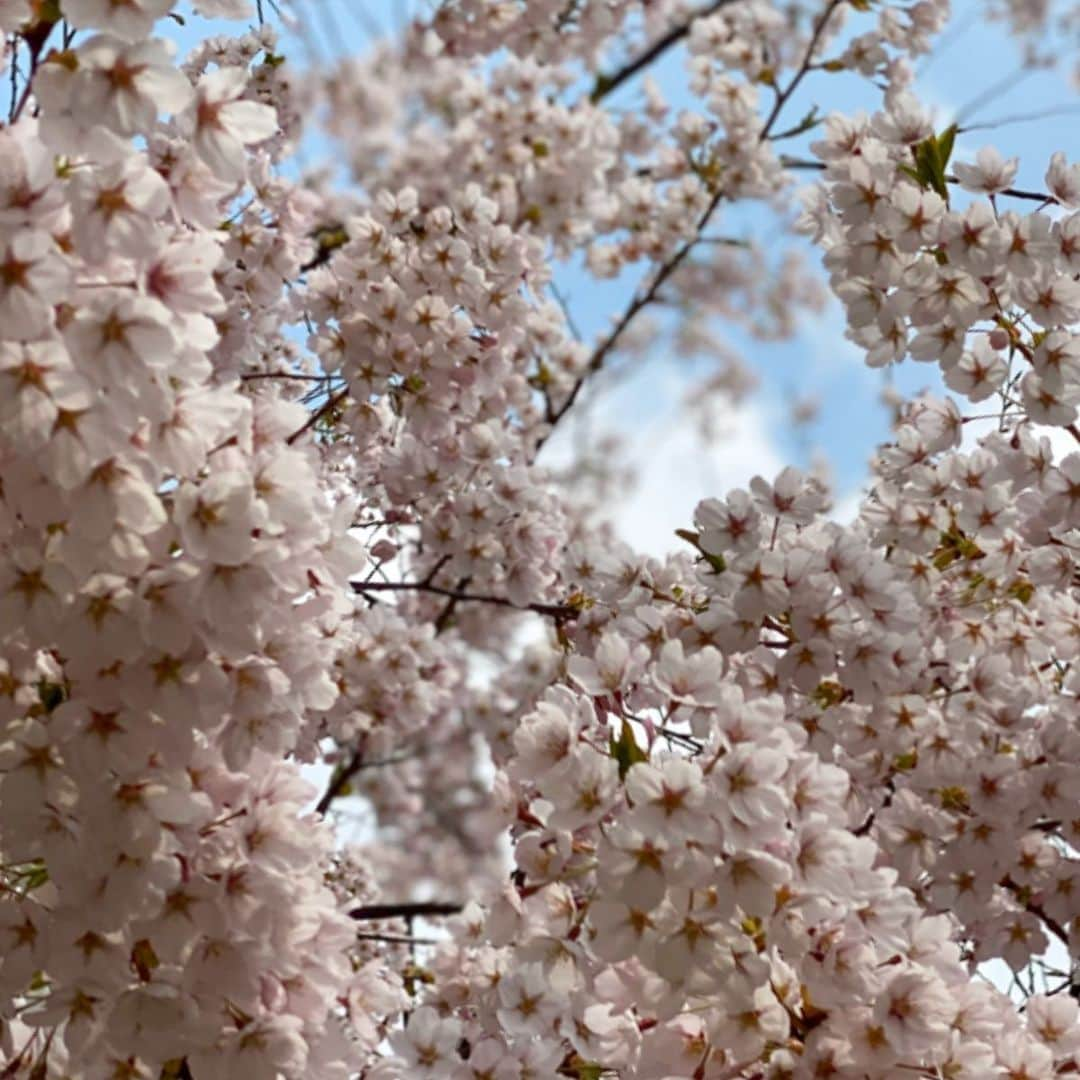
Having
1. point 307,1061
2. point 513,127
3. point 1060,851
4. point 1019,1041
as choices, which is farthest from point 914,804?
point 513,127

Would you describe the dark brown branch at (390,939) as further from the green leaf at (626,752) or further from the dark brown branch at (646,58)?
the dark brown branch at (646,58)

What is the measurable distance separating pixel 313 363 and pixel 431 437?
423 mm

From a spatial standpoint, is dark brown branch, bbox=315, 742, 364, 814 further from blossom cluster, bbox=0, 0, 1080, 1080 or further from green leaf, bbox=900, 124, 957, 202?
green leaf, bbox=900, 124, 957, 202

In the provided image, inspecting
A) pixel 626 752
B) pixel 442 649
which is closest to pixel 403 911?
pixel 442 649

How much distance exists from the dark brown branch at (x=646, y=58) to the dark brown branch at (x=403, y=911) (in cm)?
401

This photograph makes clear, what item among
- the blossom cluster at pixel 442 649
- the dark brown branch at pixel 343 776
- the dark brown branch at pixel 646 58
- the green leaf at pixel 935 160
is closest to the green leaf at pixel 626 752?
the blossom cluster at pixel 442 649

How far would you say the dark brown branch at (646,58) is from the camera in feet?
21.1

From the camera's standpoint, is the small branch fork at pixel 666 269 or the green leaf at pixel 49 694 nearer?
the green leaf at pixel 49 694

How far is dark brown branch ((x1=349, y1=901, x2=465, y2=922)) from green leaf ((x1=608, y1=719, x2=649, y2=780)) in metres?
1.62

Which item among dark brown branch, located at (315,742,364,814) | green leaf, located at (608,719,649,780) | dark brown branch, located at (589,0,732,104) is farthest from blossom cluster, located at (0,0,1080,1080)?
dark brown branch, located at (589,0,732,104)

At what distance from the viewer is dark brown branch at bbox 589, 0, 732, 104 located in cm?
644

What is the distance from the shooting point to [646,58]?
663cm

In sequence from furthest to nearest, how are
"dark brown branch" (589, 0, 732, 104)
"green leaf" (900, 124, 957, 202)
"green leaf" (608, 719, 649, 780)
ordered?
"dark brown branch" (589, 0, 732, 104), "green leaf" (900, 124, 957, 202), "green leaf" (608, 719, 649, 780)

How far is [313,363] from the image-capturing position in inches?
134
